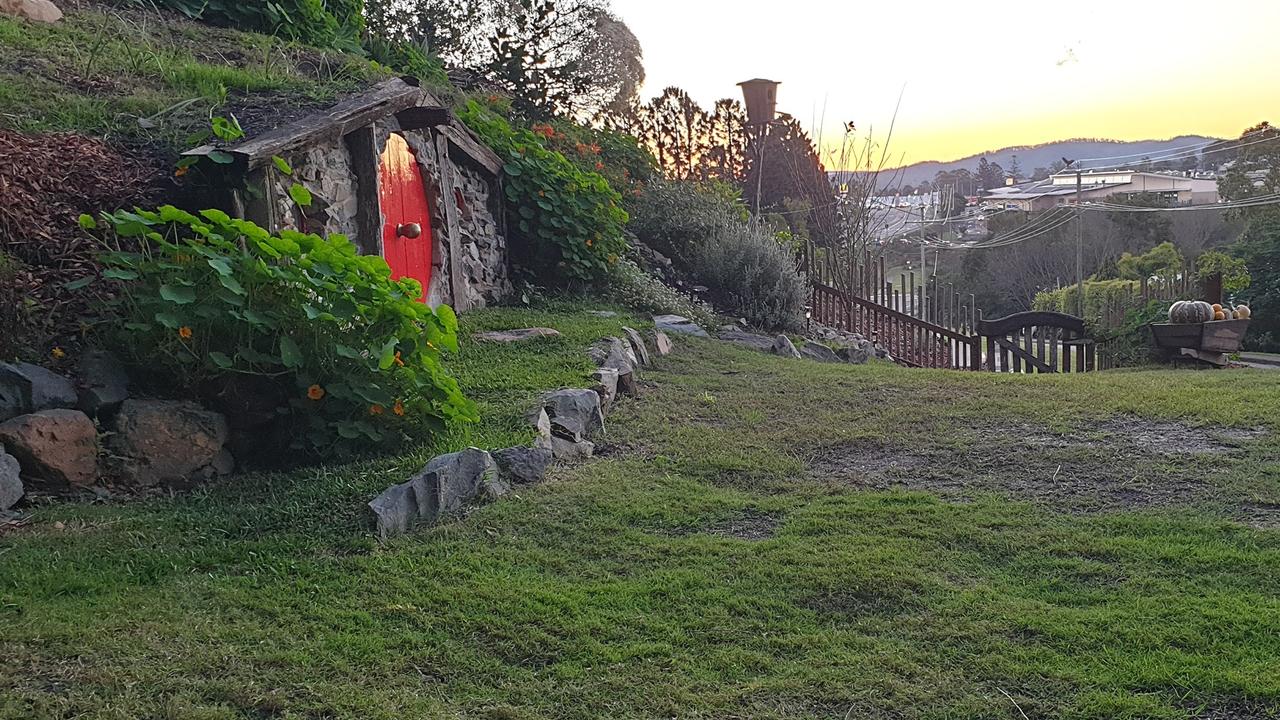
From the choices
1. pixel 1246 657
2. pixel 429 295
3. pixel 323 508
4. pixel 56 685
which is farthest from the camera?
pixel 429 295

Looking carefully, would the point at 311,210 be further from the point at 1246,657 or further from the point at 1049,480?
the point at 1246,657

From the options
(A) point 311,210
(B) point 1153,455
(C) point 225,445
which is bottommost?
(B) point 1153,455

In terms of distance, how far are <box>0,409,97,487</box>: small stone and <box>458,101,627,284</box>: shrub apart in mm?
5973

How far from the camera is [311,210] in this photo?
6.11m

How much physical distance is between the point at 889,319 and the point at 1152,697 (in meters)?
10.7

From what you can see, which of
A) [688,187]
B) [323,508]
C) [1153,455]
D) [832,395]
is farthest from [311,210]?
[688,187]

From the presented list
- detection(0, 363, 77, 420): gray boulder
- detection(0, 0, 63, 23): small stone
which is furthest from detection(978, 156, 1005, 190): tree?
detection(0, 363, 77, 420): gray boulder

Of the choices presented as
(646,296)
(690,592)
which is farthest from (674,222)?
(690,592)

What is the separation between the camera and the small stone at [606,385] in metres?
5.97

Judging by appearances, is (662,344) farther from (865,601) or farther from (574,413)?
(865,601)

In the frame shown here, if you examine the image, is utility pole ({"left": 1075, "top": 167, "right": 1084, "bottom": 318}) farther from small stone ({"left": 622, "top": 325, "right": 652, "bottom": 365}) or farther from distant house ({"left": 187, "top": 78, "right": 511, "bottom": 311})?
distant house ({"left": 187, "top": 78, "right": 511, "bottom": 311})

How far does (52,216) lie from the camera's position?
4824mm

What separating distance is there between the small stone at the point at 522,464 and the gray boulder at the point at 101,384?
5.49 feet

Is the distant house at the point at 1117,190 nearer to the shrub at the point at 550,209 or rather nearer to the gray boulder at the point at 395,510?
the shrub at the point at 550,209
